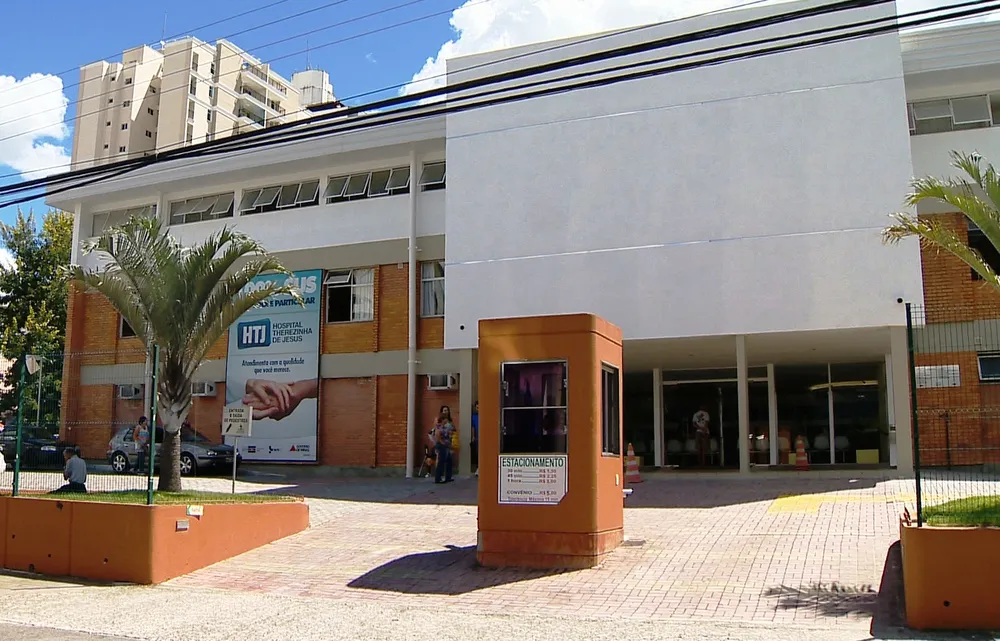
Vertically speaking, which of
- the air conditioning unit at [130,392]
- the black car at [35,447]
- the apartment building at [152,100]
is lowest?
the black car at [35,447]

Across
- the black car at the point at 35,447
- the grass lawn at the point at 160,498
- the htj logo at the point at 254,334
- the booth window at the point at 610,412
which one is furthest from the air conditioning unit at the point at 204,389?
the booth window at the point at 610,412

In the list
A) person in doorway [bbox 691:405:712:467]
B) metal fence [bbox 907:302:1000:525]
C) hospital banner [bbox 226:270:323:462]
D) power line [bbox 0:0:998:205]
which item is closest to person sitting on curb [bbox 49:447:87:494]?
power line [bbox 0:0:998:205]

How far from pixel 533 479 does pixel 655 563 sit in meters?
1.74

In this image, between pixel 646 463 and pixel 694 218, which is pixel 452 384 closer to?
pixel 646 463

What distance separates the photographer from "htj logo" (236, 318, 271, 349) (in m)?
25.4

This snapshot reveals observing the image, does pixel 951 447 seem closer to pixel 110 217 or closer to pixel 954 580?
pixel 954 580

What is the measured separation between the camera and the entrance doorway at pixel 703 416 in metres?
24.0

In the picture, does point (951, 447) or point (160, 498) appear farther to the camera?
point (160, 498)

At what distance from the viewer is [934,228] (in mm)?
10273

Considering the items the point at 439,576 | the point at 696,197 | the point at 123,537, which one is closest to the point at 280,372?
the point at 696,197

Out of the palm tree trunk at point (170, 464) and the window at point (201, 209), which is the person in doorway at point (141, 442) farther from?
the window at point (201, 209)

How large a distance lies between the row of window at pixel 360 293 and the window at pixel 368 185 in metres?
2.14

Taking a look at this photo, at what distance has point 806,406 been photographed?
2392 cm

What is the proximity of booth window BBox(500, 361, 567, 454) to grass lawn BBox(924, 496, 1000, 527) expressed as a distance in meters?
4.10
